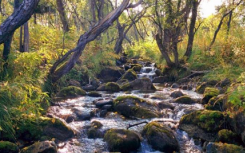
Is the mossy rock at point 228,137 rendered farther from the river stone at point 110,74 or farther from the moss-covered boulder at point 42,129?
the river stone at point 110,74

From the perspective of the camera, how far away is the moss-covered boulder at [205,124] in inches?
228

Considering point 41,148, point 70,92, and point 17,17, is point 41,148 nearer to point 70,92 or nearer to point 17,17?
point 17,17

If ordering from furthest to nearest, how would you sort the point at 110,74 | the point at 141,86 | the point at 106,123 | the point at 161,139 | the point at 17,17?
the point at 110,74 → the point at 141,86 → the point at 106,123 → the point at 161,139 → the point at 17,17

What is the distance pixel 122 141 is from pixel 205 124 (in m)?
2.12

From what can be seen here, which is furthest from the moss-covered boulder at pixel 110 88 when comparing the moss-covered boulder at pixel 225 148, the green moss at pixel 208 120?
the moss-covered boulder at pixel 225 148

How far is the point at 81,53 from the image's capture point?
9.12 metres

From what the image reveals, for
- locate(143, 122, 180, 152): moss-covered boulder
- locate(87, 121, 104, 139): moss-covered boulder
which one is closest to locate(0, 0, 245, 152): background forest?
locate(87, 121, 104, 139): moss-covered boulder

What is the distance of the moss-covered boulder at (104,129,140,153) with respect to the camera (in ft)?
17.5

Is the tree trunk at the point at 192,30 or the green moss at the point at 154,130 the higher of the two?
the tree trunk at the point at 192,30

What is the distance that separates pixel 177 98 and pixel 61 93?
456cm

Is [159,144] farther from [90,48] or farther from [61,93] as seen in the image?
[90,48]

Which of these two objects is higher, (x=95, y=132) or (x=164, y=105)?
(x=164, y=105)

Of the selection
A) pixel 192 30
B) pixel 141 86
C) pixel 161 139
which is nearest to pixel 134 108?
pixel 161 139

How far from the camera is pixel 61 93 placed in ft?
32.4
